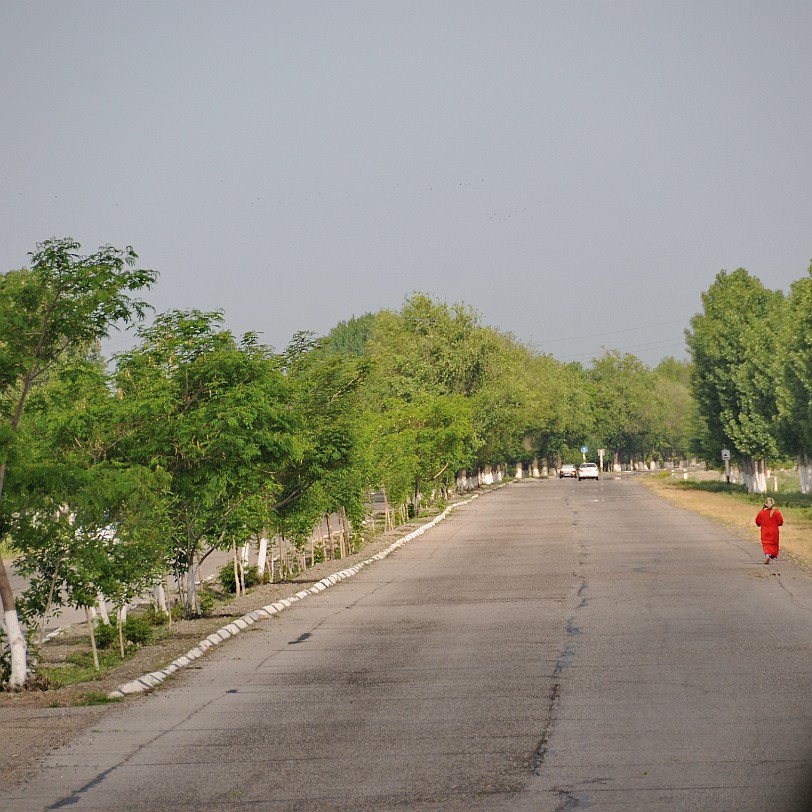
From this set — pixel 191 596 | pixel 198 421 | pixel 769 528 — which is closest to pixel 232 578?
pixel 191 596

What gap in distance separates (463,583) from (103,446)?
885 cm

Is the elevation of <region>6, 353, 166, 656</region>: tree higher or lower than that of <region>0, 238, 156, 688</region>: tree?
lower

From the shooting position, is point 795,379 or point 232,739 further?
point 795,379

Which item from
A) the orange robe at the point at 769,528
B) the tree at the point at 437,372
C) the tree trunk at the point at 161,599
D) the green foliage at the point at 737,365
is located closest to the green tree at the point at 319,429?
the tree trunk at the point at 161,599

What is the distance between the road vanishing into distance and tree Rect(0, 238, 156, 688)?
118 inches

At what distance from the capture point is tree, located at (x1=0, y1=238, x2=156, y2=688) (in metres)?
13.9

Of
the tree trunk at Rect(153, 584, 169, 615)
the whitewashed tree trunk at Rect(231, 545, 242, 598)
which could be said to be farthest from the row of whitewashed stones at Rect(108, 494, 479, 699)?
the tree trunk at Rect(153, 584, 169, 615)

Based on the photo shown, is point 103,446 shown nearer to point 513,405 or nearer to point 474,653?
point 474,653

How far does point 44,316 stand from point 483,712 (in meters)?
6.78

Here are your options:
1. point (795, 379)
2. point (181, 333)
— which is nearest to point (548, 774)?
point (181, 333)

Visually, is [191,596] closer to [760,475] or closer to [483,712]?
[483,712]

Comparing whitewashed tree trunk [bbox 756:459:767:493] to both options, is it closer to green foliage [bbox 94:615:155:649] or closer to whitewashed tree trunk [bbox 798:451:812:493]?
whitewashed tree trunk [bbox 798:451:812:493]

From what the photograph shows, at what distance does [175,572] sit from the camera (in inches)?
890

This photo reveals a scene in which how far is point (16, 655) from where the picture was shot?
13836 mm
